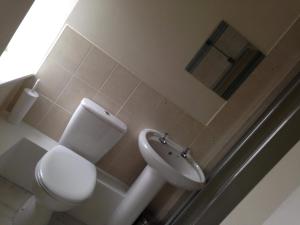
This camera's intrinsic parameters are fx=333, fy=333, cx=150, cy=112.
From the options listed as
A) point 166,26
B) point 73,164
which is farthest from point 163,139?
point 166,26

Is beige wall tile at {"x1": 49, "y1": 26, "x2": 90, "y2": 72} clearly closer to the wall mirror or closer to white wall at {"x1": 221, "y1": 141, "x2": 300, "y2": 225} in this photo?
the wall mirror

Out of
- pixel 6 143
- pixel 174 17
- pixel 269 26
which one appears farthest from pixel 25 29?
pixel 269 26

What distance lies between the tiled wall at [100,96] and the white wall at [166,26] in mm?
92

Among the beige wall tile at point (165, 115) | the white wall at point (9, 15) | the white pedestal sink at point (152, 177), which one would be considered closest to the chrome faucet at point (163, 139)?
the white pedestal sink at point (152, 177)

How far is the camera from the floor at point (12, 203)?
2.06m

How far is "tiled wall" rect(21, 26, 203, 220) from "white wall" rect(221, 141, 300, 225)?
979 mm

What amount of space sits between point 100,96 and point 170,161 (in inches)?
26.3

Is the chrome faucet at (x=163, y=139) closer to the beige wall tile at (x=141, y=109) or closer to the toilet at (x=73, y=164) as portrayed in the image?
the beige wall tile at (x=141, y=109)

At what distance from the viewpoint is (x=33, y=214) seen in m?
1.95

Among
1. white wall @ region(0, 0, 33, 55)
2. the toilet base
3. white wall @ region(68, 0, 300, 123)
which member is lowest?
the toilet base

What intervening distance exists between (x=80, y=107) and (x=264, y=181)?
49.1 inches

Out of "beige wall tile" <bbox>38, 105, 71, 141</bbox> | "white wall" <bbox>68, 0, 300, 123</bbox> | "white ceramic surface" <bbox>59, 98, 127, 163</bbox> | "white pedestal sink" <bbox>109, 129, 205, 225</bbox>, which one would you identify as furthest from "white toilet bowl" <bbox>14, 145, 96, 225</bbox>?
"white wall" <bbox>68, 0, 300, 123</bbox>

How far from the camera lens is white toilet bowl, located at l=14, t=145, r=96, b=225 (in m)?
1.77

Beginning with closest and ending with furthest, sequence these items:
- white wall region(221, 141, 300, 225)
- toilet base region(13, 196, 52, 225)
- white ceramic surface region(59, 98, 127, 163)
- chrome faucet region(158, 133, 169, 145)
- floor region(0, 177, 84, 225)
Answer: white wall region(221, 141, 300, 225)
toilet base region(13, 196, 52, 225)
floor region(0, 177, 84, 225)
white ceramic surface region(59, 98, 127, 163)
chrome faucet region(158, 133, 169, 145)
